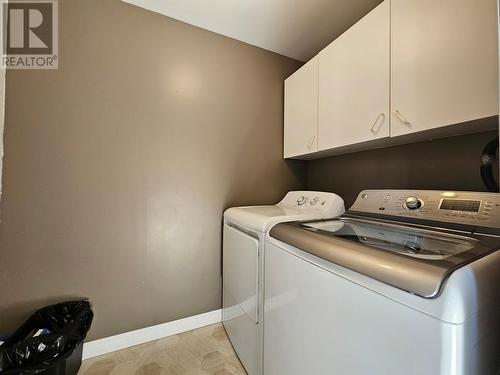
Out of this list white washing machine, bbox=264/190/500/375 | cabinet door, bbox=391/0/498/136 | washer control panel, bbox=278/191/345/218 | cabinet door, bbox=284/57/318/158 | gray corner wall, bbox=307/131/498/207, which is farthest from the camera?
cabinet door, bbox=284/57/318/158

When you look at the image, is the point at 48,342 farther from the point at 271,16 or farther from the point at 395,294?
the point at 271,16

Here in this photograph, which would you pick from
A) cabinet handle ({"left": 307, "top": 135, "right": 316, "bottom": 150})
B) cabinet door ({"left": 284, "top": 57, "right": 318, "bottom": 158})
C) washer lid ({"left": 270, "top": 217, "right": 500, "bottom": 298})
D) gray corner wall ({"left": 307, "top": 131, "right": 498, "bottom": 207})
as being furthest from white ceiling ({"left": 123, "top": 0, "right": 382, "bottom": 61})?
washer lid ({"left": 270, "top": 217, "right": 500, "bottom": 298})

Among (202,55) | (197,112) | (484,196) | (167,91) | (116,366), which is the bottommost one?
(116,366)

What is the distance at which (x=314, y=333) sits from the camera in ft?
2.46

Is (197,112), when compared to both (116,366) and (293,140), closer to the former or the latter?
(293,140)

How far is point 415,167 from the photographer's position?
136 centimetres

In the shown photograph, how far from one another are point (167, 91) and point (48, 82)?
2.28ft

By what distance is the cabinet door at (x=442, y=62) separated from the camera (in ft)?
2.62

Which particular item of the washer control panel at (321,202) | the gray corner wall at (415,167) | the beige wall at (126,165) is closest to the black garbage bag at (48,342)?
the beige wall at (126,165)

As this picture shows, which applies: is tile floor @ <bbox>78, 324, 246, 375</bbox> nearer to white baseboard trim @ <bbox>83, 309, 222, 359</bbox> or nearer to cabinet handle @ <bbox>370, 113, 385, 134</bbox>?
white baseboard trim @ <bbox>83, 309, 222, 359</bbox>

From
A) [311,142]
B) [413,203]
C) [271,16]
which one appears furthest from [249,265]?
[271,16]

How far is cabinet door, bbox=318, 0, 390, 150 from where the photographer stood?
1.14m

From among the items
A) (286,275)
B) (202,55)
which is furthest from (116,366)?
(202,55)

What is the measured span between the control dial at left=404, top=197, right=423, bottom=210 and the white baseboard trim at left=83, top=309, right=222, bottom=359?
1586 mm
